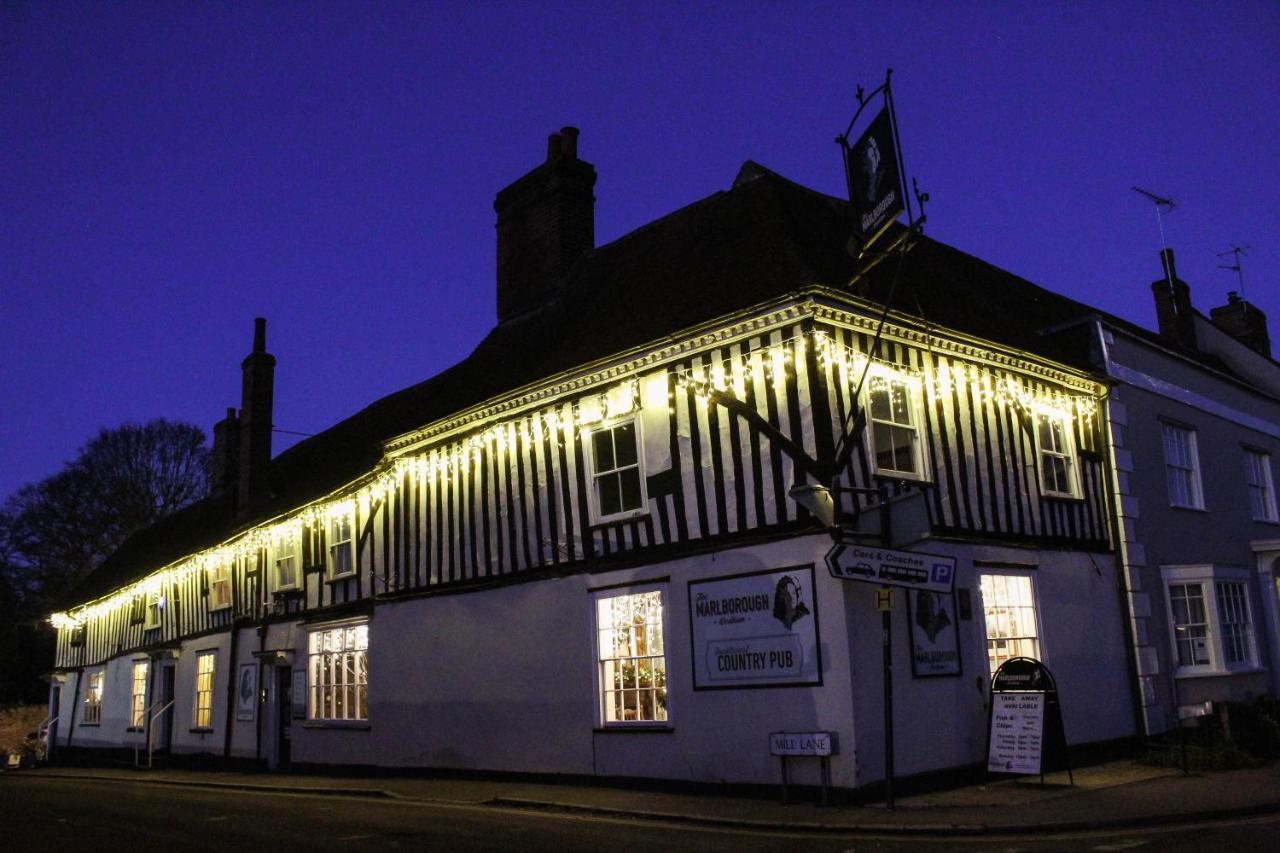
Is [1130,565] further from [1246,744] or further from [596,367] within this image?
[596,367]

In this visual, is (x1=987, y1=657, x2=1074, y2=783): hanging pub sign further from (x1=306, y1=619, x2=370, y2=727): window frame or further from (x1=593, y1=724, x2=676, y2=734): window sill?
(x1=306, y1=619, x2=370, y2=727): window frame

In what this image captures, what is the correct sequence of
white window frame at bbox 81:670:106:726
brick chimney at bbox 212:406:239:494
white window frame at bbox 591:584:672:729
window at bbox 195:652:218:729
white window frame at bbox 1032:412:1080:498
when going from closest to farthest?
white window frame at bbox 591:584:672:729 → white window frame at bbox 1032:412:1080:498 → window at bbox 195:652:218:729 → brick chimney at bbox 212:406:239:494 → white window frame at bbox 81:670:106:726

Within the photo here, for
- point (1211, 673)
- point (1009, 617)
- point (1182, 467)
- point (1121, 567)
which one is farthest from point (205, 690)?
point (1182, 467)

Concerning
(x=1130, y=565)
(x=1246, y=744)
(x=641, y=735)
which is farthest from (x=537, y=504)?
(x=1246, y=744)

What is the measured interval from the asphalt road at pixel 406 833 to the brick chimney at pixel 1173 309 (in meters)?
14.2

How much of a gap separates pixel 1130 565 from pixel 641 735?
7.92 m

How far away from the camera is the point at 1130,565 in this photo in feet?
49.1

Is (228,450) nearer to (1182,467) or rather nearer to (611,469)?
(611,469)

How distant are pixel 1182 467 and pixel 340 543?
1517 cm

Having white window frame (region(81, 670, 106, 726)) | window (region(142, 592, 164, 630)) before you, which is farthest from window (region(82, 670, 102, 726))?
window (region(142, 592, 164, 630))

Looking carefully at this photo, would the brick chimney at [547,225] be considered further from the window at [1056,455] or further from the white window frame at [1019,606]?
the white window frame at [1019,606]

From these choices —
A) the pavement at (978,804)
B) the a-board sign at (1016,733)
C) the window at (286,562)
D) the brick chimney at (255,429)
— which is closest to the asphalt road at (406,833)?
the pavement at (978,804)

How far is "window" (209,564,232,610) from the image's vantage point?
2350 centimetres

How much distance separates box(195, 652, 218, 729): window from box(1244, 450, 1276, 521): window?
22.1m
